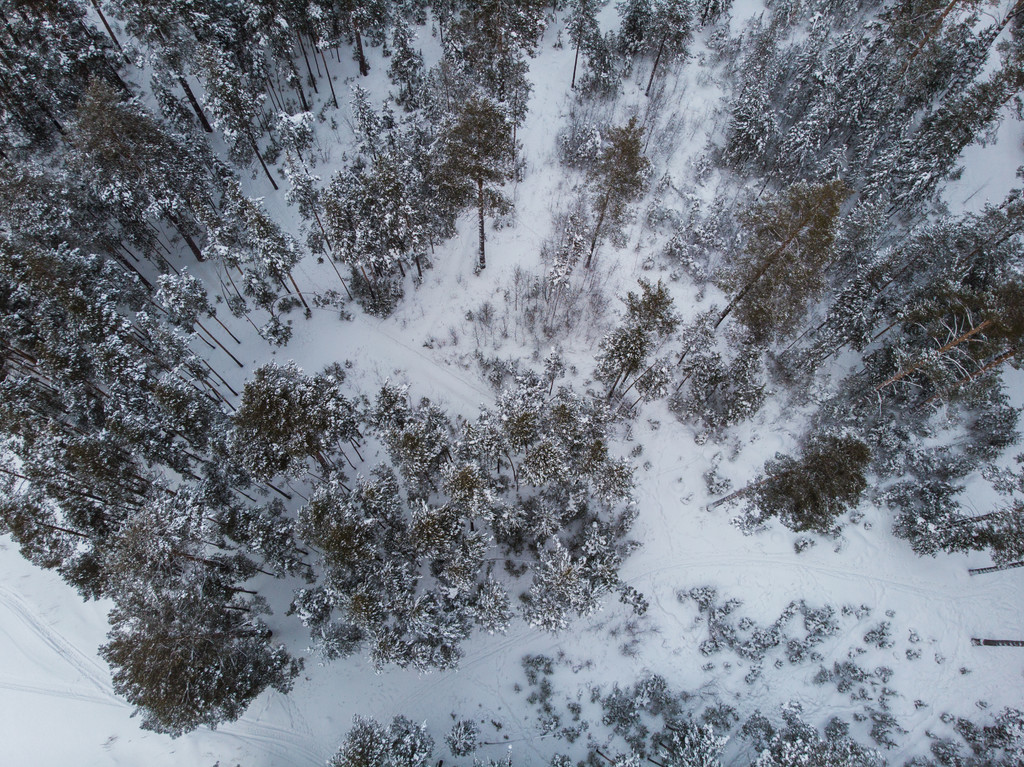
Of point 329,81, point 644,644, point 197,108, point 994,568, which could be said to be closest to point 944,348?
point 994,568

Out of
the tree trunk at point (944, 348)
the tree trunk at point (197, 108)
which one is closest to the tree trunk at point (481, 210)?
the tree trunk at point (197, 108)

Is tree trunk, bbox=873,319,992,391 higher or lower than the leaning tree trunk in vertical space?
Answer: lower

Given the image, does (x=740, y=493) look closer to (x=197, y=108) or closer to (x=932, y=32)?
(x=932, y=32)

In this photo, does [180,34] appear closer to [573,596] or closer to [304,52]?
[304,52]

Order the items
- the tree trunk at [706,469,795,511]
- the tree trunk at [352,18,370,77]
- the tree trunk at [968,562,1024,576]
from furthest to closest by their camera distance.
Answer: the tree trunk at [352,18,370,77] < the tree trunk at [706,469,795,511] < the tree trunk at [968,562,1024,576]

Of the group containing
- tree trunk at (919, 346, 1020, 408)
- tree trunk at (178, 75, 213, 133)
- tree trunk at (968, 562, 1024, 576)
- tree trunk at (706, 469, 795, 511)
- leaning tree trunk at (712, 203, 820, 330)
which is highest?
tree trunk at (178, 75, 213, 133)

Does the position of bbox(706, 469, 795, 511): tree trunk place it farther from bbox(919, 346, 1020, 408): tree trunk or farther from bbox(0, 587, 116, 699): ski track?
bbox(0, 587, 116, 699): ski track

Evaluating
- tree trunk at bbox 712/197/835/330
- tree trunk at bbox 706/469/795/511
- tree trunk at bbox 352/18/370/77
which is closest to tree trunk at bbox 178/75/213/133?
tree trunk at bbox 352/18/370/77

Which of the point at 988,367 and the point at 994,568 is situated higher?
the point at 988,367

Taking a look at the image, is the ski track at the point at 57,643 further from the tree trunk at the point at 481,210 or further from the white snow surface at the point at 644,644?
the tree trunk at the point at 481,210
